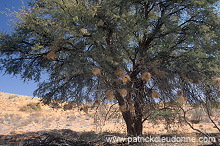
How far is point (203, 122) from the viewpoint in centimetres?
2450

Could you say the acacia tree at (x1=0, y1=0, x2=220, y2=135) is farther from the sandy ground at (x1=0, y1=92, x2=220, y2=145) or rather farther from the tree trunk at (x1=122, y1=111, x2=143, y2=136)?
the sandy ground at (x1=0, y1=92, x2=220, y2=145)

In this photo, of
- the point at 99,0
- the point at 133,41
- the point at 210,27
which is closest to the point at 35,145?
the point at 133,41

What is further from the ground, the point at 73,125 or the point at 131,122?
the point at 131,122

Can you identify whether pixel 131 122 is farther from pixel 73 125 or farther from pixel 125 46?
pixel 73 125

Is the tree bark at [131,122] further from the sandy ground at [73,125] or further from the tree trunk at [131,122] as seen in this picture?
the sandy ground at [73,125]

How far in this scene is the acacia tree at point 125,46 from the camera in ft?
25.6

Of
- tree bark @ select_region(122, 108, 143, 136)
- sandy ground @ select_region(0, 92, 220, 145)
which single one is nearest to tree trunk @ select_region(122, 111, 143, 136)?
tree bark @ select_region(122, 108, 143, 136)

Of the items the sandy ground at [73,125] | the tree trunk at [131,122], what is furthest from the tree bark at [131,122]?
the sandy ground at [73,125]

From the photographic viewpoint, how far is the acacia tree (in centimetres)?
779

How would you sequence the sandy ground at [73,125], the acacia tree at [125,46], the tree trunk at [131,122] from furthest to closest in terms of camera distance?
the sandy ground at [73,125]
the tree trunk at [131,122]
the acacia tree at [125,46]

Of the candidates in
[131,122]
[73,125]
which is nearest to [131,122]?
[131,122]

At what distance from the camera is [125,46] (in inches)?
347

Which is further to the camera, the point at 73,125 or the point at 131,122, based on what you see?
the point at 73,125

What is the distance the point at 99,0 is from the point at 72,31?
114 inches
